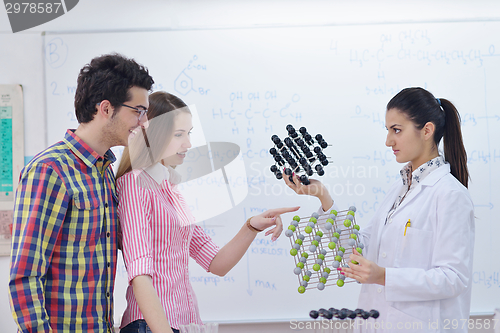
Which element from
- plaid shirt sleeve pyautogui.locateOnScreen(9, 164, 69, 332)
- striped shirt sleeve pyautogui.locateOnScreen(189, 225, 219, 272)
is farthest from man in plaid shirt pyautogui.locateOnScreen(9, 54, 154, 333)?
striped shirt sleeve pyautogui.locateOnScreen(189, 225, 219, 272)

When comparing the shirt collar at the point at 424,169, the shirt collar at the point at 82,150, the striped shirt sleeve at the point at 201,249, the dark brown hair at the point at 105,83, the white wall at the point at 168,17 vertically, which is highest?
the white wall at the point at 168,17

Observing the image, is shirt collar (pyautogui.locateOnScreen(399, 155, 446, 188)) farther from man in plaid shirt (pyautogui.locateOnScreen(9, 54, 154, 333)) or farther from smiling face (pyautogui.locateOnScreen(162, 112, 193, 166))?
man in plaid shirt (pyautogui.locateOnScreen(9, 54, 154, 333))

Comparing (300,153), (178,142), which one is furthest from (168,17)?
(300,153)

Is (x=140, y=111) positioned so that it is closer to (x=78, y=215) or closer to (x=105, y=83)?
(x=105, y=83)

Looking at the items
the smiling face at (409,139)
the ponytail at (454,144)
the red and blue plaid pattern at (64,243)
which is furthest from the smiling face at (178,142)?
the ponytail at (454,144)

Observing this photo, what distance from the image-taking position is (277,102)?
224 cm

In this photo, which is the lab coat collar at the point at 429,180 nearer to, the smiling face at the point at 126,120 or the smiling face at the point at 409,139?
the smiling face at the point at 409,139

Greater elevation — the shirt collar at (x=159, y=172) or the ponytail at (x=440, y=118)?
the ponytail at (x=440, y=118)

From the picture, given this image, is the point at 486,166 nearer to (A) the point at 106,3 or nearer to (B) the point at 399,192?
(B) the point at 399,192

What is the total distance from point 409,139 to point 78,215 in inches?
46.7

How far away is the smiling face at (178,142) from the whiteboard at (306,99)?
86 centimetres

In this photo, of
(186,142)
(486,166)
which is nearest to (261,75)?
(186,142)

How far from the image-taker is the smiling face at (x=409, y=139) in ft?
4.67

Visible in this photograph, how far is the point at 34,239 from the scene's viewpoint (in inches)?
40.0
